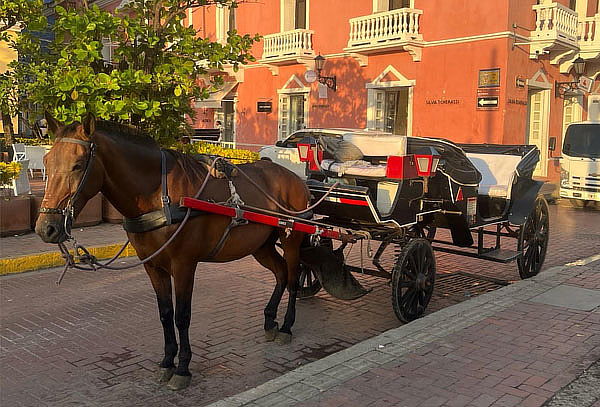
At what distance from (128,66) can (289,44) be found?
42.7 feet

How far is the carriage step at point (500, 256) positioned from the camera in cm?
707

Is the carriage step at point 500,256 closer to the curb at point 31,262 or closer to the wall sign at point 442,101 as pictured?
the curb at point 31,262

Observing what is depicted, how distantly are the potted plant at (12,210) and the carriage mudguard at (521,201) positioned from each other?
7.50 m

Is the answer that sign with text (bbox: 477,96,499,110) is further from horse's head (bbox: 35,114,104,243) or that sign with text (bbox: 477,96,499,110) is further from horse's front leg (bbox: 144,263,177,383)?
horse's head (bbox: 35,114,104,243)

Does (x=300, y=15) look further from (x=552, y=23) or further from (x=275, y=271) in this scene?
(x=275, y=271)

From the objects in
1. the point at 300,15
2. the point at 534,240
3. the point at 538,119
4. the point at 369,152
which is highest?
the point at 300,15

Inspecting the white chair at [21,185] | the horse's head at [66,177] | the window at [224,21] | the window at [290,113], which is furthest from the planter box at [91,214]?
the window at [224,21]

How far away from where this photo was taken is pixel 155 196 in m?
4.38

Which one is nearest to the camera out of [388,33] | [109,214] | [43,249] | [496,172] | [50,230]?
[50,230]

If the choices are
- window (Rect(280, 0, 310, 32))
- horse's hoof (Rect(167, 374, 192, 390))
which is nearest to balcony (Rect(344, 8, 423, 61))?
window (Rect(280, 0, 310, 32))

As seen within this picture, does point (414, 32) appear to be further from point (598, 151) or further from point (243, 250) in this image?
point (243, 250)

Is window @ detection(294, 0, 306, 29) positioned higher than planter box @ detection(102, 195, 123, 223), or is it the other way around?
window @ detection(294, 0, 306, 29)

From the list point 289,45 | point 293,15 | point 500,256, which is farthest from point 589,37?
point 500,256

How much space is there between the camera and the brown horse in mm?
3812
